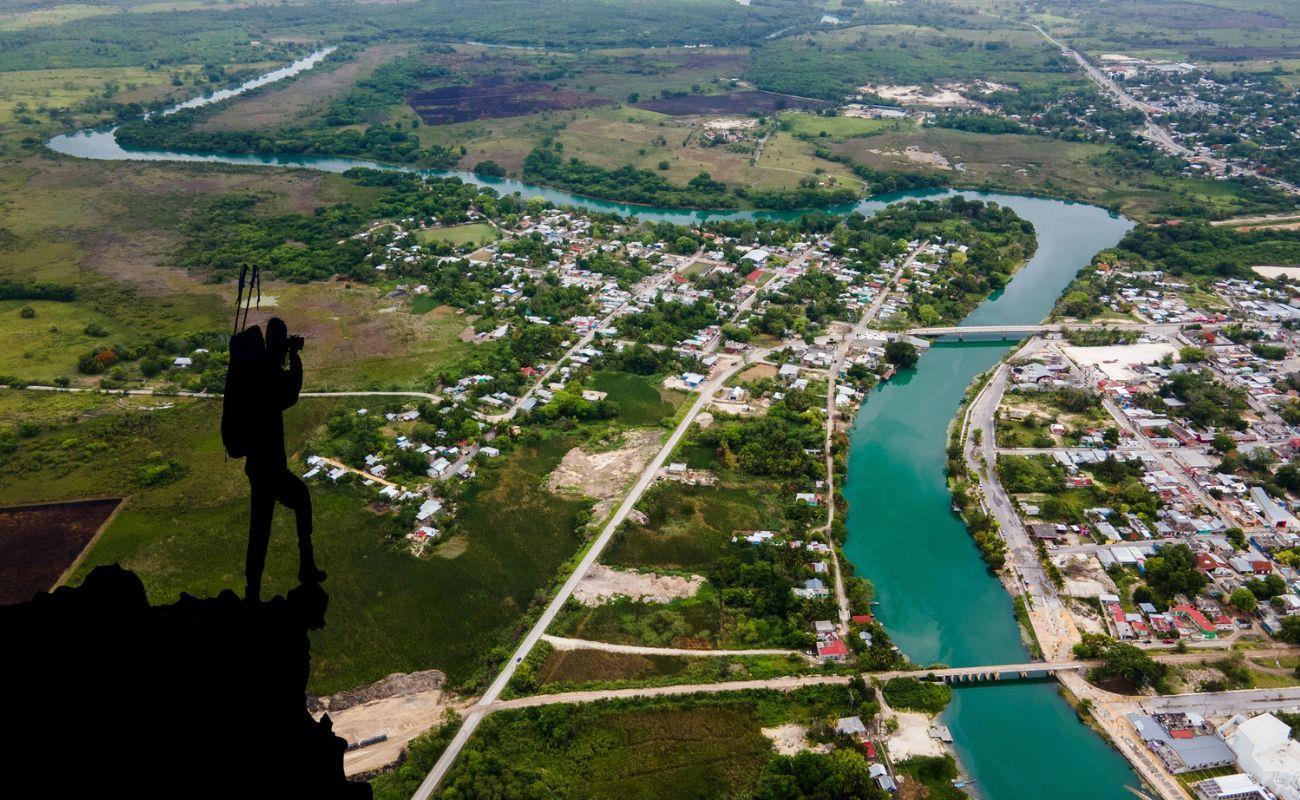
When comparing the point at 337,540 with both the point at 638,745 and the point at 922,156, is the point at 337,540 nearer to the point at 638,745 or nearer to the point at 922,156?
the point at 638,745

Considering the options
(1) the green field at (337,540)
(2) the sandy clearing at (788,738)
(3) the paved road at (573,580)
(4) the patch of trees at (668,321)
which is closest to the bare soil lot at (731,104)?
(4) the patch of trees at (668,321)

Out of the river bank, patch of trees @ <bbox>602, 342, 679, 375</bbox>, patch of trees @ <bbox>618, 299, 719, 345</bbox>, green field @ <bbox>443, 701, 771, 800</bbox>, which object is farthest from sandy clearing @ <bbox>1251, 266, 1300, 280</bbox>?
green field @ <bbox>443, 701, 771, 800</bbox>

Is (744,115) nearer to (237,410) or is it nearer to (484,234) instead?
(484,234)

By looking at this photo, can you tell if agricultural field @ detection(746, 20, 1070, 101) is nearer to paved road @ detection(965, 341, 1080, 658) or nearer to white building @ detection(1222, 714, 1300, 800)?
paved road @ detection(965, 341, 1080, 658)

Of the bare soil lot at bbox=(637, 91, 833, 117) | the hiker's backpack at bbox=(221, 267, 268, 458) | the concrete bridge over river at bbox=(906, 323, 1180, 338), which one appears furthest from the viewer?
the bare soil lot at bbox=(637, 91, 833, 117)

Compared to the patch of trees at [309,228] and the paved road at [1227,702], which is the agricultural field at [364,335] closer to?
the patch of trees at [309,228]

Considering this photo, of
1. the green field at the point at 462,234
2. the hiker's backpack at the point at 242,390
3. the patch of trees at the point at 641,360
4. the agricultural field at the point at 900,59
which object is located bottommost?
the patch of trees at the point at 641,360
